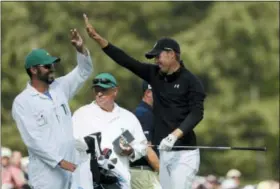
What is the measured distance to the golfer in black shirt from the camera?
37.1 feet

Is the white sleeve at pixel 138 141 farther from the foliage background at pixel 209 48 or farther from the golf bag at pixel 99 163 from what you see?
the foliage background at pixel 209 48

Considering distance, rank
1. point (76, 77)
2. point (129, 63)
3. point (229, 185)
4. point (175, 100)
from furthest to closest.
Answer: point (229, 185) < point (129, 63) < point (175, 100) < point (76, 77)

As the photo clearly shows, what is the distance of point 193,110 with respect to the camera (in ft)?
36.9

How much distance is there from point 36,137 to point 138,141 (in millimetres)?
1224

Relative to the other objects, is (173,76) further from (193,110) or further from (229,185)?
(229,185)

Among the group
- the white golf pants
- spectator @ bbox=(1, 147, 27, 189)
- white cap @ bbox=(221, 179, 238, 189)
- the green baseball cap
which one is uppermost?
the green baseball cap

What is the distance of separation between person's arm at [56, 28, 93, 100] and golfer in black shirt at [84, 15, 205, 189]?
260 millimetres

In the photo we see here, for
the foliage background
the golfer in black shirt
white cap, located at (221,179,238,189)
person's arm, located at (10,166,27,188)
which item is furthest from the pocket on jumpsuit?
the foliage background

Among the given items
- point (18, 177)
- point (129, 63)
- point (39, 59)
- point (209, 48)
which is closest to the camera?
point (39, 59)

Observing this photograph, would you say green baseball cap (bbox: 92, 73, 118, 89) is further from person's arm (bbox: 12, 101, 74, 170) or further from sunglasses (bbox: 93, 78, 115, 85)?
person's arm (bbox: 12, 101, 74, 170)

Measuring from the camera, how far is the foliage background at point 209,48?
36.2m

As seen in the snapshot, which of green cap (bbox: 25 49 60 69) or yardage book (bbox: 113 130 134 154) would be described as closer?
green cap (bbox: 25 49 60 69)

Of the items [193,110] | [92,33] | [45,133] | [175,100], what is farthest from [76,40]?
[193,110]

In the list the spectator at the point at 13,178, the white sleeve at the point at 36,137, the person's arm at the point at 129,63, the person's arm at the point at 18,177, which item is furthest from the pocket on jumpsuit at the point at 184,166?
the person's arm at the point at 18,177
